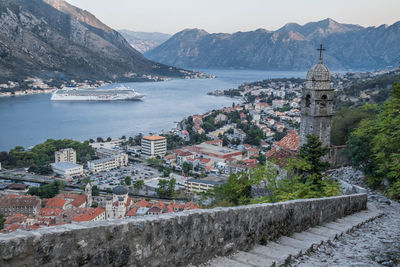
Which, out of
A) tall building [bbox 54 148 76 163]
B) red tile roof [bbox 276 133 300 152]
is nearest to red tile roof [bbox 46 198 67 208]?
tall building [bbox 54 148 76 163]

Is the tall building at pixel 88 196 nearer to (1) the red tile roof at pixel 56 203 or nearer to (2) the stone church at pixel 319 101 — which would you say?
(1) the red tile roof at pixel 56 203

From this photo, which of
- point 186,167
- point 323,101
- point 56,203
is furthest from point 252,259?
point 186,167

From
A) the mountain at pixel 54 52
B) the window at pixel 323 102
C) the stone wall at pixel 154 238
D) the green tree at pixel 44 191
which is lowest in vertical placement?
the green tree at pixel 44 191

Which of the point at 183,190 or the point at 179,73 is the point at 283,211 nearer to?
the point at 183,190

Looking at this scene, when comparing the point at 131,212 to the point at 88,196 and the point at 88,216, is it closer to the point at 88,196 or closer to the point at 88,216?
the point at 88,216

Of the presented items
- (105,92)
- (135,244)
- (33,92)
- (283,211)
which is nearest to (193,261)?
(135,244)

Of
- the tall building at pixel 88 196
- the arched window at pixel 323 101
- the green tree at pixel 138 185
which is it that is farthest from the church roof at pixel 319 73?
the green tree at pixel 138 185

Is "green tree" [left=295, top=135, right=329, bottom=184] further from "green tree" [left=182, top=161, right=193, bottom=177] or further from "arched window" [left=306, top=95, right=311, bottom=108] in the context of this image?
"green tree" [left=182, top=161, right=193, bottom=177]
